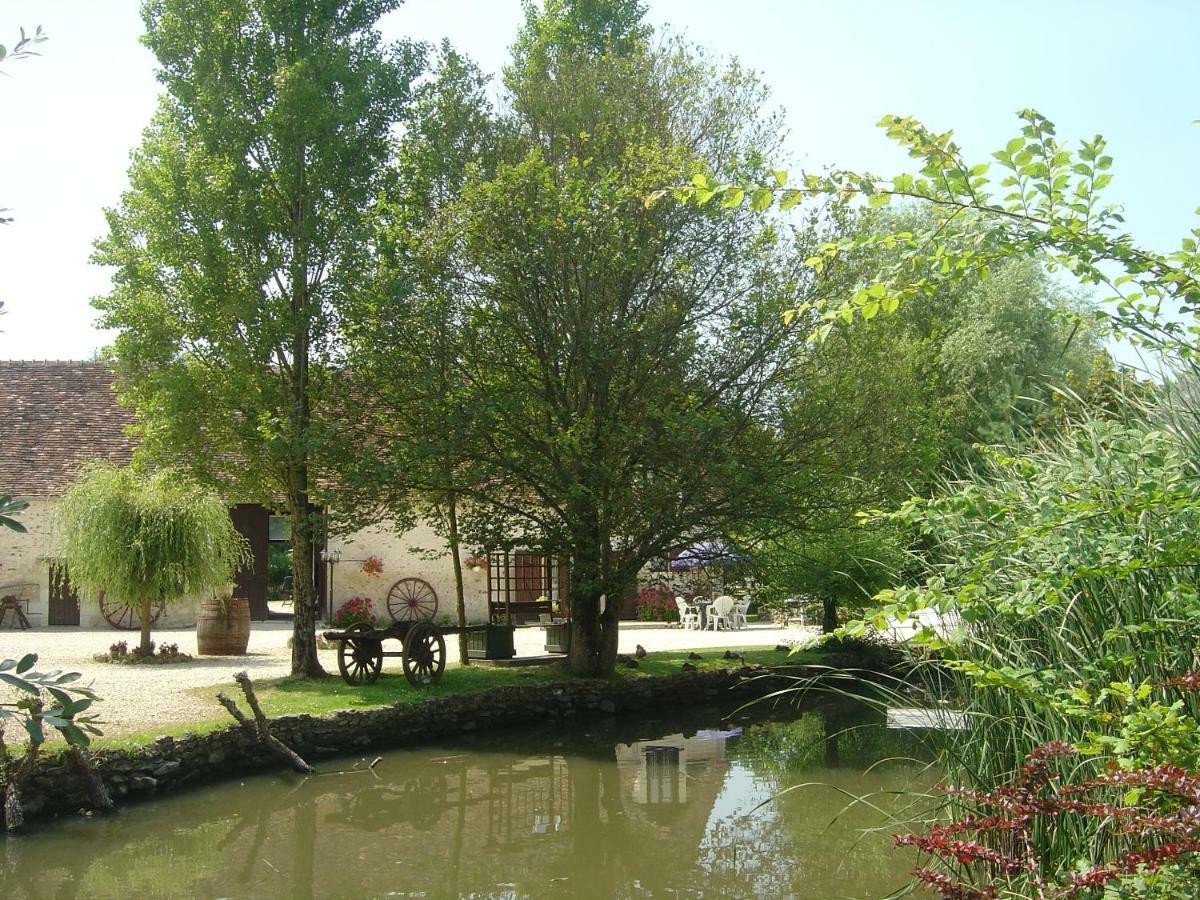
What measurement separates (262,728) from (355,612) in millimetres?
10796

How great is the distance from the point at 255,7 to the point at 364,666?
8131 mm

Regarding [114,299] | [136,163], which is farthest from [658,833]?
[136,163]

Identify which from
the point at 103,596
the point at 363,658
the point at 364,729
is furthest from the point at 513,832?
the point at 103,596

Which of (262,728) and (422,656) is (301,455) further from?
(262,728)

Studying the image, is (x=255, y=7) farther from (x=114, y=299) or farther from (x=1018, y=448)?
(x=1018, y=448)

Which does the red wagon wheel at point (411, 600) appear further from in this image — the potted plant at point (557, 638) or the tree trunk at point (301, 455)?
the tree trunk at point (301, 455)

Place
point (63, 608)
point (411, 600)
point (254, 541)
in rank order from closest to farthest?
point (63, 608)
point (411, 600)
point (254, 541)

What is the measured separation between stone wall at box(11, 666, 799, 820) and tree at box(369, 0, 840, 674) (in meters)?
0.93

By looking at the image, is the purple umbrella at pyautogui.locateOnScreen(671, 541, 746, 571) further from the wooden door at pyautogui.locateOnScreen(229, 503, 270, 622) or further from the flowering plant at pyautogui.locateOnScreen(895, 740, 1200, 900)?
the wooden door at pyautogui.locateOnScreen(229, 503, 270, 622)

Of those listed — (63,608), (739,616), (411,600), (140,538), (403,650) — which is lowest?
(739,616)

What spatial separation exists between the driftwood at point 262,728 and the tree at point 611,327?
13.1 ft

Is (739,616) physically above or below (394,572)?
below

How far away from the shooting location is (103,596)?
2094 centimetres

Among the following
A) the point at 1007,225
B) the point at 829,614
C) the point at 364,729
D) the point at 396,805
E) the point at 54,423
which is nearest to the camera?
the point at 1007,225
